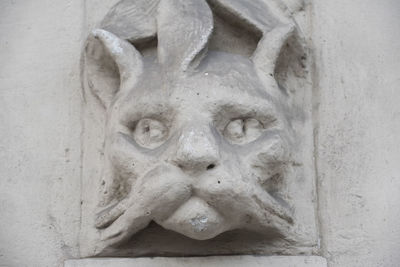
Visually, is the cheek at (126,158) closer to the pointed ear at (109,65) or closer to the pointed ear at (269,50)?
the pointed ear at (109,65)

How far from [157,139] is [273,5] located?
20.5 inches

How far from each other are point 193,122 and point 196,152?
9cm

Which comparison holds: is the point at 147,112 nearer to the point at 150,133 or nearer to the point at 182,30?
the point at 150,133

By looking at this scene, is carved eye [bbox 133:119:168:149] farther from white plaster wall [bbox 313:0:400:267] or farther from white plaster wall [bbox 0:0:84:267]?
white plaster wall [bbox 313:0:400:267]

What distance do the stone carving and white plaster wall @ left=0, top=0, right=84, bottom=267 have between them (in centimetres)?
12

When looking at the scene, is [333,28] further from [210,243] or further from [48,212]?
[48,212]

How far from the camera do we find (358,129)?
5.38ft

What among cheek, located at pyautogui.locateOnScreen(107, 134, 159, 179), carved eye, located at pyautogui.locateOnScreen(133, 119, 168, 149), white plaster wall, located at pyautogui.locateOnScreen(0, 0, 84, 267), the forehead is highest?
the forehead

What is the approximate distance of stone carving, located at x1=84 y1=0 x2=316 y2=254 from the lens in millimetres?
1327

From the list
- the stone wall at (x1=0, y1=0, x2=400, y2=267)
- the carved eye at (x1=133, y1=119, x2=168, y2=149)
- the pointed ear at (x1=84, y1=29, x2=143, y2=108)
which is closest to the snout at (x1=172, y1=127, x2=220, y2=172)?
the carved eye at (x1=133, y1=119, x2=168, y2=149)

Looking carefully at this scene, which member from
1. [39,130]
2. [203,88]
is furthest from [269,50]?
[39,130]

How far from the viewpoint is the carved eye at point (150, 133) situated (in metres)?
1.43

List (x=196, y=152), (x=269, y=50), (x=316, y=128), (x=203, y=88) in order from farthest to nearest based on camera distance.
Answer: (x=316, y=128) → (x=269, y=50) → (x=203, y=88) → (x=196, y=152)

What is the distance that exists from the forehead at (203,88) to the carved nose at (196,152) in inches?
3.7
